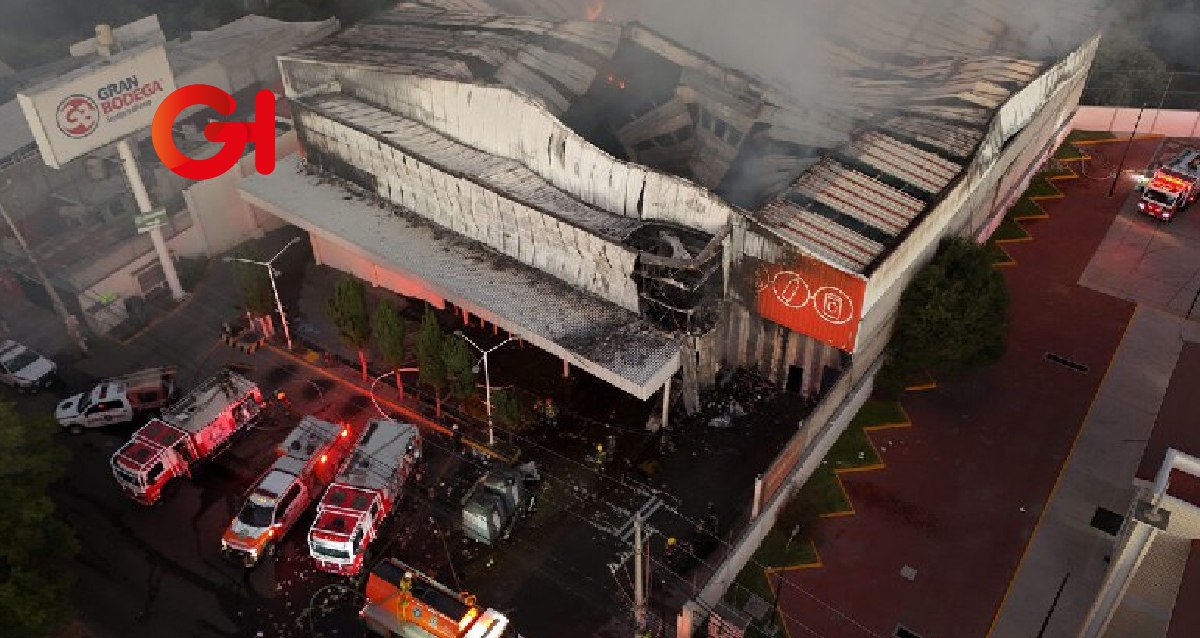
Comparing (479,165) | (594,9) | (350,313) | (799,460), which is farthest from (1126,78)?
(350,313)

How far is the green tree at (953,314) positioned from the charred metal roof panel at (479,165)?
12.8 metres

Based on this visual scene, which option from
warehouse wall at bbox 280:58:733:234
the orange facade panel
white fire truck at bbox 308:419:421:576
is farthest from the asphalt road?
warehouse wall at bbox 280:58:733:234

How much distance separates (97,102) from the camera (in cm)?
4259

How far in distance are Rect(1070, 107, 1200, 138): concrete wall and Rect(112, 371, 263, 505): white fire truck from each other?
53.9 m

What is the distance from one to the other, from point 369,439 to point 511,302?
8.58 metres

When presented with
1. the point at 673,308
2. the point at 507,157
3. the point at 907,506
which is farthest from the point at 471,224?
the point at 907,506

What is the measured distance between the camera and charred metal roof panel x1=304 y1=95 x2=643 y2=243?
4175 cm

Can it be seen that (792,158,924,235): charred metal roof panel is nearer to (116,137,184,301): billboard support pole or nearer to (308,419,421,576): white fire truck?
(308,419,421,576): white fire truck

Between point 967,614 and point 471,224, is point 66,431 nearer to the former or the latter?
point 471,224

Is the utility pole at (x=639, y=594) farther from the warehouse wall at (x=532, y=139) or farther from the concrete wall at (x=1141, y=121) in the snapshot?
the concrete wall at (x=1141, y=121)

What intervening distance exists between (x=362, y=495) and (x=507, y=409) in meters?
7.01

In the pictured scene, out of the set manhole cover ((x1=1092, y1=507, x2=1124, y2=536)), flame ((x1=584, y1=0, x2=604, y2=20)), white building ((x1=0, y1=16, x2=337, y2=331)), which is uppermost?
flame ((x1=584, y1=0, x2=604, y2=20))

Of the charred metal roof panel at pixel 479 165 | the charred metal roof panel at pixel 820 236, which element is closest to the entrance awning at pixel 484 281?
the charred metal roof panel at pixel 479 165

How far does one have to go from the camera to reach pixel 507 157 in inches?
1805
